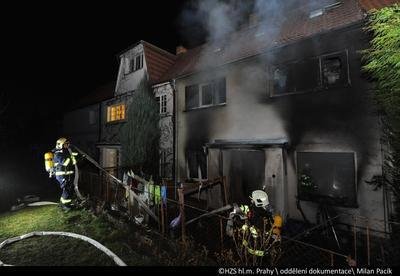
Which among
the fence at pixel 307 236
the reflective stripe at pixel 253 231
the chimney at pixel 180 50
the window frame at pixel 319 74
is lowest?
the fence at pixel 307 236

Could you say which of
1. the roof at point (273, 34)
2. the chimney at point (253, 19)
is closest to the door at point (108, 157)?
the roof at point (273, 34)

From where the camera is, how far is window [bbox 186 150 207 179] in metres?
12.3

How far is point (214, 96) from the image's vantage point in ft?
39.5

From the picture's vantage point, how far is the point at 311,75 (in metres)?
9.06

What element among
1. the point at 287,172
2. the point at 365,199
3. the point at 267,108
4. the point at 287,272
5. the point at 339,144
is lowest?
the point at 287,272

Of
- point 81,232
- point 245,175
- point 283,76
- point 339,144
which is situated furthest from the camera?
point 245,175

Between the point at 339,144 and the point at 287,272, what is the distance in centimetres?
497

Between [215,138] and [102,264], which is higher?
[215,138]

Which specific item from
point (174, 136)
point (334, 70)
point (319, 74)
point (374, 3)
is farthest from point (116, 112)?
point (374, 3)

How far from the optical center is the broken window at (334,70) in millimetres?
8352

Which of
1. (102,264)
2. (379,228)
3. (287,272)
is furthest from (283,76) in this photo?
(102,264)

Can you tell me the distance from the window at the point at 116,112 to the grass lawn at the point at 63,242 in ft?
31.1

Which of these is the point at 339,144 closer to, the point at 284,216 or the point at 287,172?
the point at 287,172

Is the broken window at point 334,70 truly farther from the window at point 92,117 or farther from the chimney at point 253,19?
the window at point 92,117
